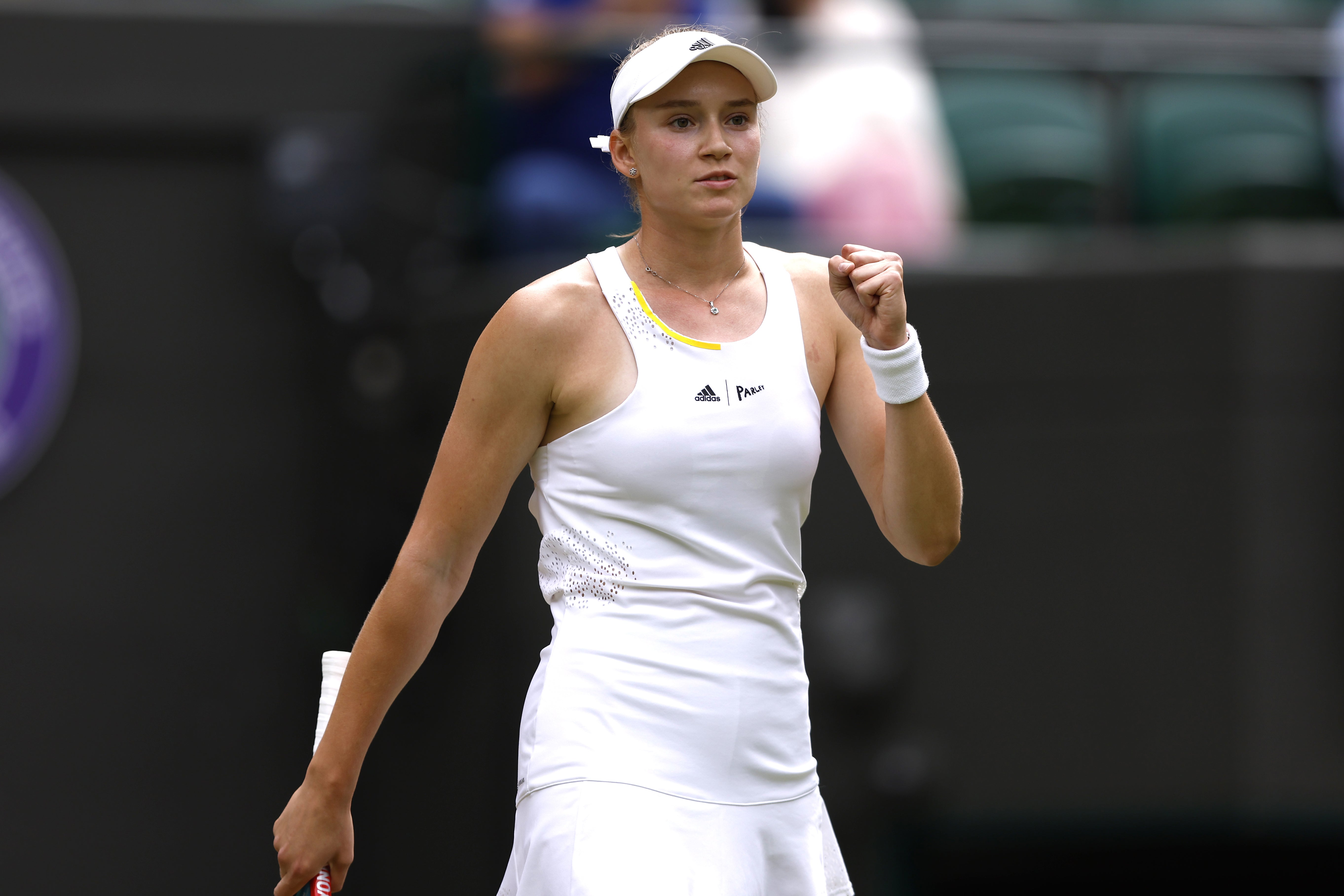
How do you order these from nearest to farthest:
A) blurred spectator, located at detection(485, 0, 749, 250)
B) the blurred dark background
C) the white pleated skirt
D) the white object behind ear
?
the white pleated skirt → the white object behind ear → the blurred dark background → blurred spectator, located at detection(485, 0, 749, 250)

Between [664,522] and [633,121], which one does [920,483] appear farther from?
[633,121]

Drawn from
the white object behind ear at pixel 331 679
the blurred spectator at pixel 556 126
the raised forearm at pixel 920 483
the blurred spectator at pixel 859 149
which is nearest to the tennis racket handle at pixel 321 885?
the white object behind ear at pixel 331 679

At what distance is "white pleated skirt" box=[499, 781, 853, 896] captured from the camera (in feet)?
7.59

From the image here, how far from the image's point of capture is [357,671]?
251cm

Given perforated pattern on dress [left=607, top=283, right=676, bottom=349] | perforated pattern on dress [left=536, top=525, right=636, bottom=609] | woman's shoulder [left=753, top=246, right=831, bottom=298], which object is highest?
woman's shoulder [left=753, top=246, right=831, bottom=298]

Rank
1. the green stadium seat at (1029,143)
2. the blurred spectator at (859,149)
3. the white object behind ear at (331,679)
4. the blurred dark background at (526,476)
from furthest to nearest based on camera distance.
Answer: the green stadium seat at (1029,143) → the blurred spectator at (859,149) → the blurred dark background at (526,476) → the white object behind ear at (331,679)

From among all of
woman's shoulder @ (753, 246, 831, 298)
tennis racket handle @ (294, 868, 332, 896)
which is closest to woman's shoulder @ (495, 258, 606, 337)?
woman's shoulder @ (753, 246, 831, 298)

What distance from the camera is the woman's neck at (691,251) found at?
2531 mm

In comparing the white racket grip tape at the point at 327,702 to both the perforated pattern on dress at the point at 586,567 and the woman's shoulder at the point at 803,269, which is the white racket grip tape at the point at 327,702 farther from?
the woman's shoulder at the point at 803,269

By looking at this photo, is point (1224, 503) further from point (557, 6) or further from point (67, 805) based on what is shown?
point (67, 805)

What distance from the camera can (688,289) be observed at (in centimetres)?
255

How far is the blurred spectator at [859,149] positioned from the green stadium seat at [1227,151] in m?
0.69

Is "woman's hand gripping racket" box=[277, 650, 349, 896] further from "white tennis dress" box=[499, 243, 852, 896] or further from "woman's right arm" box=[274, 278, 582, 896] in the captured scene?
"white tennis dress" box=[499, 243, 852, 896]

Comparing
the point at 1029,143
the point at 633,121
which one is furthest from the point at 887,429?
the point at 1029,143
